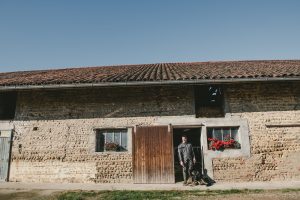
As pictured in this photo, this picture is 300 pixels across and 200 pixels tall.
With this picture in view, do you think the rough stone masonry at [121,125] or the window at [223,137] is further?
the window at [223,137]

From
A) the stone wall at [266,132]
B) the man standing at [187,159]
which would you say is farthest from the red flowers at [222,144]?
the man standing at [187,159]

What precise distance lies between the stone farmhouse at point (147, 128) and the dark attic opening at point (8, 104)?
55cm

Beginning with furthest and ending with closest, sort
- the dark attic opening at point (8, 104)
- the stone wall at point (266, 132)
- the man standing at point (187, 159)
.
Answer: the dark attic opening at point (8, 104) → the stone wall at point (266, 132) → the man standing at point (187, 159)

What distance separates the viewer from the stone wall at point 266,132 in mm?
8508

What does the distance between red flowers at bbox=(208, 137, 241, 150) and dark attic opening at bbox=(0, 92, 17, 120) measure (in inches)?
292

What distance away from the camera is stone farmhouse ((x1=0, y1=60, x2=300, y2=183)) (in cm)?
859

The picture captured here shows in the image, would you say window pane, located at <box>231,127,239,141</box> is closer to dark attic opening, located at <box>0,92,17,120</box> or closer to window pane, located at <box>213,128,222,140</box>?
window pane, located at <box>213,128,222,140</box>

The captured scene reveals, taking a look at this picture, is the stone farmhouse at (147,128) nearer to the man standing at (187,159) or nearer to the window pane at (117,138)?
the window pane at (117,138)

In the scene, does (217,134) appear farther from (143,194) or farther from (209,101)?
(143,194)

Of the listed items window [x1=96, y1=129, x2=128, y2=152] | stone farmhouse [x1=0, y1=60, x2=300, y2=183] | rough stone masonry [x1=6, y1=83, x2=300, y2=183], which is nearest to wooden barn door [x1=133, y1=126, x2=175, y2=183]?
stone farmhouse [x1=0, y1=60, x2=300, y2=183]

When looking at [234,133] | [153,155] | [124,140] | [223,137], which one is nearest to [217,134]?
[223,137]

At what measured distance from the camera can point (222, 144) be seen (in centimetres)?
867

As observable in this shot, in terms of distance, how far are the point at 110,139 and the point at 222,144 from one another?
385 cm

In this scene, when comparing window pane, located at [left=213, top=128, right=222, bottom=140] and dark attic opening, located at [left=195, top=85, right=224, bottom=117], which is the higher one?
dark attic opening, located at [left=195, top=85, right=224, bottom=117]
